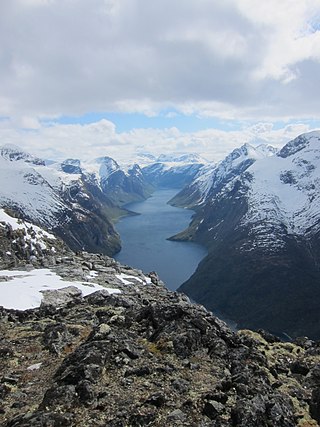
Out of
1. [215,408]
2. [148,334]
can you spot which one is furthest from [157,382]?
[148,334]

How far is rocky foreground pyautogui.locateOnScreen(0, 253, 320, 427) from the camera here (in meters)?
15.8

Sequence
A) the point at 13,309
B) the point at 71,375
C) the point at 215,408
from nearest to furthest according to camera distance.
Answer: the point at 215,408
the point at 71,375
the point at 13,309

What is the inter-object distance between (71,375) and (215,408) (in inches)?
244

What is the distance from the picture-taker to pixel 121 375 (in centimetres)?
1888

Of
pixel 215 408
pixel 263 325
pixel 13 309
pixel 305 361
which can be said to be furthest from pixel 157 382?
pixel 263 325

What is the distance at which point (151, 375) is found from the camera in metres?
19.0

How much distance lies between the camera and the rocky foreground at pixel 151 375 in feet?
51.8

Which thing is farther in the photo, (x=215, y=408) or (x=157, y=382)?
(x=157, y=382)

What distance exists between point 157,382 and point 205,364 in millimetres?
3988

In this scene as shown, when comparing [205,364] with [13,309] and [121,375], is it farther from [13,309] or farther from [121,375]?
[13,309]

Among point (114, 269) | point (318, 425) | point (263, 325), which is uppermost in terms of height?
point (318, 425)

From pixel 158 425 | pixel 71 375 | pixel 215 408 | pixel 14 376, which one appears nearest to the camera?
pixel 158 425

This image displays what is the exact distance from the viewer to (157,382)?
18.3 metres

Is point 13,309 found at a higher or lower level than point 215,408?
lower
